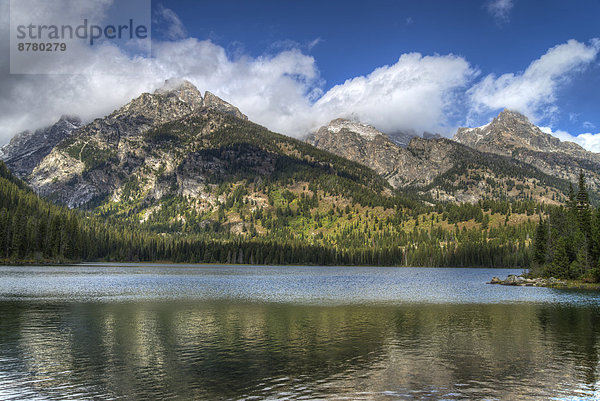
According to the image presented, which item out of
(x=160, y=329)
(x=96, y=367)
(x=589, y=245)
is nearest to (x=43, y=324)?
(x=160, y=329)

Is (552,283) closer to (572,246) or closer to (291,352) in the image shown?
(572,246)

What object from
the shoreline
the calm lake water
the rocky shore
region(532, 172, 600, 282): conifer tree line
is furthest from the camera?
the rocky shore

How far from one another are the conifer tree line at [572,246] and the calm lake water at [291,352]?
180 ft

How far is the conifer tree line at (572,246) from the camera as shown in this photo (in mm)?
110938

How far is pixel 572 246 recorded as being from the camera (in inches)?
4729

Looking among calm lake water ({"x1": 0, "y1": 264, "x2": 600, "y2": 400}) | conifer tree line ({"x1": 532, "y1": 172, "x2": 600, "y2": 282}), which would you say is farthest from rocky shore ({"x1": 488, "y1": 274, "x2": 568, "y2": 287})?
calm lake water ({"x1": 0, "y1": 264, "x2": 600, "y2": 400})

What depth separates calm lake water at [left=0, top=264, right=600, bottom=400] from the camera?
25.6 meters

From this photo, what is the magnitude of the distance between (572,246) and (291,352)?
115 m

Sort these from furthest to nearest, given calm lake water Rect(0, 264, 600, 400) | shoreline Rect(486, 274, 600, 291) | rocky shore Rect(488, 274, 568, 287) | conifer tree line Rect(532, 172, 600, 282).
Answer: rocky shore Rect(488, 274, 568, 287) < conifer tree line Rect(532, 172, 600, 282) < shoreline Rect(486, 274, 600, 291) < calm lake water Rect(0, 264, 600, 400)

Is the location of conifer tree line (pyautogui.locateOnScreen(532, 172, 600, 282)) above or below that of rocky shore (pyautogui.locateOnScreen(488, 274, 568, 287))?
above

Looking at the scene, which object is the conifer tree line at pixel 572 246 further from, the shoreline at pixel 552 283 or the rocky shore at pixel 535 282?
the rocky shore at pixel 535 282

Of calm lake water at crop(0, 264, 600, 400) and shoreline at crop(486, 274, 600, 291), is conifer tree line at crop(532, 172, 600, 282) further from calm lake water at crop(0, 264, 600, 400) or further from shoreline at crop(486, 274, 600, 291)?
calm lake water at crop(0, 264, 600, 400)

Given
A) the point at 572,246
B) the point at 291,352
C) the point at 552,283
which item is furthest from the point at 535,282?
the point at 291,352

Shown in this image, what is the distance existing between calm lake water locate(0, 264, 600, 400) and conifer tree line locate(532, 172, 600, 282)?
5473 cm
